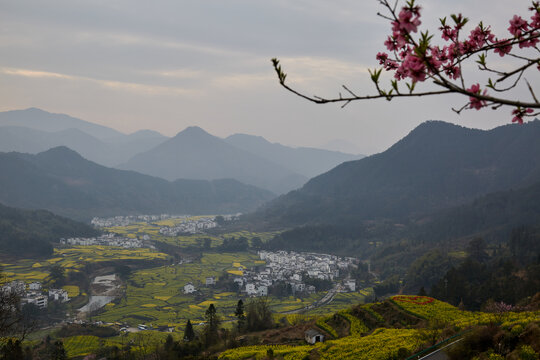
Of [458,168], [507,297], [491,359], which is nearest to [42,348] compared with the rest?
[491,359]

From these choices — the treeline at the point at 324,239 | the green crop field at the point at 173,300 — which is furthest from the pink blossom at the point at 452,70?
the treeline at the point at 324,239

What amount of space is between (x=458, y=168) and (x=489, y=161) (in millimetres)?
12707

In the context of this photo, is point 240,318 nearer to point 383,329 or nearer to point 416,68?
point 383,329

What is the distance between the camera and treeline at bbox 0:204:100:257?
3447 inches

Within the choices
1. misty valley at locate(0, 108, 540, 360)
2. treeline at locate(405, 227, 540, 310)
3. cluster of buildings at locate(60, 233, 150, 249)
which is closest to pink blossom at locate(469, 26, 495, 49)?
misty valley at locate(0, 108, 540, 360)

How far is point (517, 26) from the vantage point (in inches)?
152

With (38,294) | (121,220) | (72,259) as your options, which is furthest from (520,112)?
(121,220)

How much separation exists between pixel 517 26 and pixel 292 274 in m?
81.0

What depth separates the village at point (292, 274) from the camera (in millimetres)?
71562

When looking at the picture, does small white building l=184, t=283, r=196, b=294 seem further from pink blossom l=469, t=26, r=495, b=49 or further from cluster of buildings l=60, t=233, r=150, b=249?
pink blossom l=469, t=26, r=495, b=49

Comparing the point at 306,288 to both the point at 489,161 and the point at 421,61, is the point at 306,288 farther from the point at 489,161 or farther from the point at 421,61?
the point at 489,161

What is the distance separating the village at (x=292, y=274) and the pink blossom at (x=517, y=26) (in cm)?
6812

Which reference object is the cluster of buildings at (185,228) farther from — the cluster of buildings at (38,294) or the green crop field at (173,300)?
the cluster of buildings at (38,294)

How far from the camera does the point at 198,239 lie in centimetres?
11669
